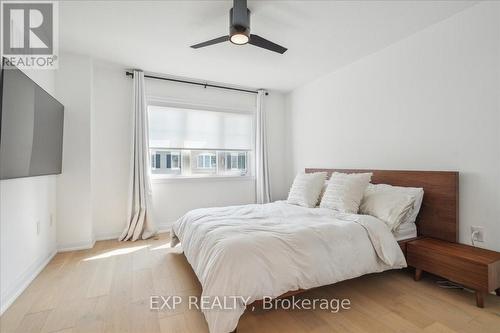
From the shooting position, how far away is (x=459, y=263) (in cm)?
188

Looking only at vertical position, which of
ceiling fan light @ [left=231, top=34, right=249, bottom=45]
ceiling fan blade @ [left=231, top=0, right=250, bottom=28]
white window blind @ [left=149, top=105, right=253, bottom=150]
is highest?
Answer: ceiling fan blade @ [left=231, top=0, right=250, bottom=28]

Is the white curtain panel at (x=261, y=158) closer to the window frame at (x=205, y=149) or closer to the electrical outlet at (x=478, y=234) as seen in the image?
the window frame at (x=205, y=149)

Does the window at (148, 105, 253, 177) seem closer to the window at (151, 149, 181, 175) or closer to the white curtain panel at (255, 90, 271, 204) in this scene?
the window at (151, 149, 181, 175)

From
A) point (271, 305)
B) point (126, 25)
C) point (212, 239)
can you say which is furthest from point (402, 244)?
point (126, 25)

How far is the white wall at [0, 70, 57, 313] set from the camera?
5.99ft

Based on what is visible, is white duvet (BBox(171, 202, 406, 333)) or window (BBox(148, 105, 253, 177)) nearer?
white duvet (BBox(171, 202, 406, 333))

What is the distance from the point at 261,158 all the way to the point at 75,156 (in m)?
2.81

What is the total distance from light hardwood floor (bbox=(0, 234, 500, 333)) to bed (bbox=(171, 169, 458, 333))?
0.21 metres

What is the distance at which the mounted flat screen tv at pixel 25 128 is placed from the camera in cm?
167

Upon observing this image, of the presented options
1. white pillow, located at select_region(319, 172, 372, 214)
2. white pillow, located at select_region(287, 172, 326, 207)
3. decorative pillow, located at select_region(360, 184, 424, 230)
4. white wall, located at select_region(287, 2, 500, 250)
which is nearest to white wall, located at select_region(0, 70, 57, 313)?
white pillow, located at select_region(287, 172, 326, 207)

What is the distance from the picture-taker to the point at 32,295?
77.4 inches

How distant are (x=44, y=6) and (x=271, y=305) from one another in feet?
10.7

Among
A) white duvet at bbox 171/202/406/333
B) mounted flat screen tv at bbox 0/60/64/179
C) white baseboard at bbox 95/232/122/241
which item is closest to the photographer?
white duvet at bbox 171/202/406/333

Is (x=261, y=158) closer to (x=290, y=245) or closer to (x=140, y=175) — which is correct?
(x=140, y=175)
